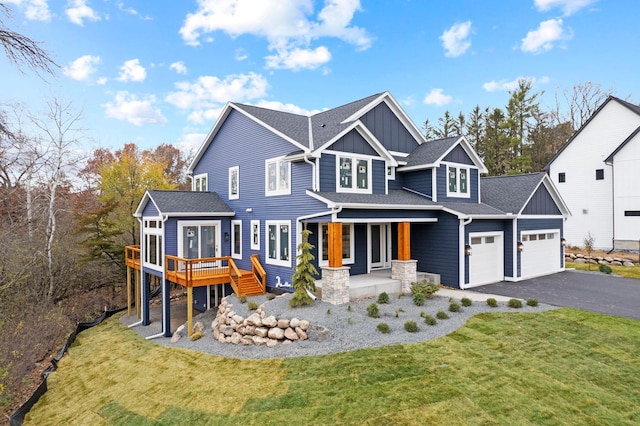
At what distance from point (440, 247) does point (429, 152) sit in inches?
167

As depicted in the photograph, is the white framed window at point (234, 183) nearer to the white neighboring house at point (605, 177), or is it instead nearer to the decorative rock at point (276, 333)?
the decorative rock at point (276, 333)

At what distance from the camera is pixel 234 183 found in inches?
676

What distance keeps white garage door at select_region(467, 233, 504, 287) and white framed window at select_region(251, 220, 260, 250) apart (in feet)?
27.9

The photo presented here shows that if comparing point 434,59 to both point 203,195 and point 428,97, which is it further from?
point 203,195

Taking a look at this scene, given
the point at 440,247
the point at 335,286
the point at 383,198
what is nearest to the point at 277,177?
the point at 383,198

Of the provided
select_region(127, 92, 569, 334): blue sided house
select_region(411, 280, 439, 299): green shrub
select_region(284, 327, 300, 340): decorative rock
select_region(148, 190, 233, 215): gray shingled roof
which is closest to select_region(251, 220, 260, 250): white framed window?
select_region(127, 92, 569, 334): blue sided house

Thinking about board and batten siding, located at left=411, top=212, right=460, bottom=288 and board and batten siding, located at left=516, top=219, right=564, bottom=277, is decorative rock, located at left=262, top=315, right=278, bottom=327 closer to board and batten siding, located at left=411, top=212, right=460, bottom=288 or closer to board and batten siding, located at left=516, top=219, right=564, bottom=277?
board and batten siding, located at left=411, top=212, right=460, bottom=288

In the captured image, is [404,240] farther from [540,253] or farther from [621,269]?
[621,269]

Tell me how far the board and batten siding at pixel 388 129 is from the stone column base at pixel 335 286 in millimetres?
7251

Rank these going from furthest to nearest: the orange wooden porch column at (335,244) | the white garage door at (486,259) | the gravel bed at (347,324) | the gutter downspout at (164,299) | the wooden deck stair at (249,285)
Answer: the white garage door at (486,259) < the gutter downspout at (164,299) < the wooden deck stair at (249,285) < the orange wooden porch column at (335,244) < the gravel bed at (347,324)

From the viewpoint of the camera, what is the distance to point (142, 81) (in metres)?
23.7

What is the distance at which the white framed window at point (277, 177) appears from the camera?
1398cm

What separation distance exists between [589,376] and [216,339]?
30.3ft

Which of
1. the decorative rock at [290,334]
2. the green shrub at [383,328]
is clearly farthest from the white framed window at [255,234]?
the green shrub at [383,328]
